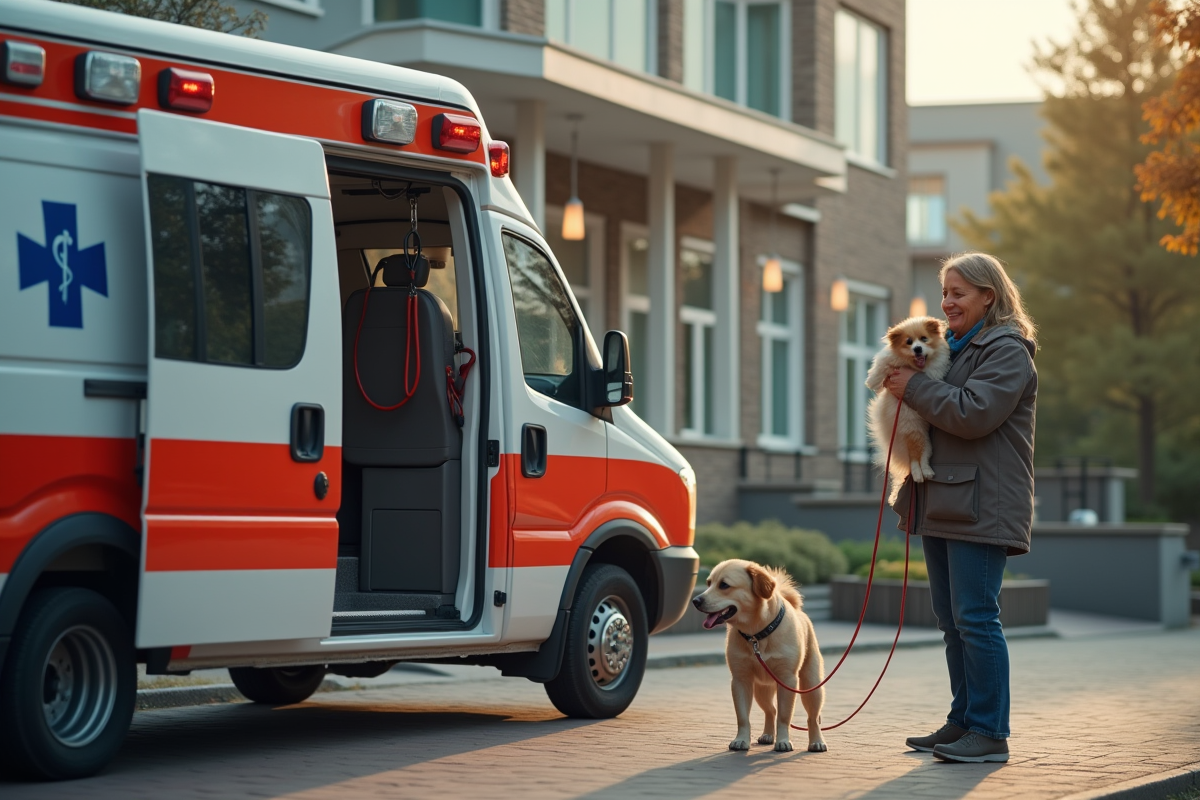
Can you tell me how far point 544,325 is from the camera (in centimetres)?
892

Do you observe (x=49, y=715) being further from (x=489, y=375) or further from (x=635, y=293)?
(x=635, y=293)

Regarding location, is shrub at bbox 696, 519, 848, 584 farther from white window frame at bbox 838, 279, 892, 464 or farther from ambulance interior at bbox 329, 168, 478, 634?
ambulance interior at bbox 329, 168, 478, 634

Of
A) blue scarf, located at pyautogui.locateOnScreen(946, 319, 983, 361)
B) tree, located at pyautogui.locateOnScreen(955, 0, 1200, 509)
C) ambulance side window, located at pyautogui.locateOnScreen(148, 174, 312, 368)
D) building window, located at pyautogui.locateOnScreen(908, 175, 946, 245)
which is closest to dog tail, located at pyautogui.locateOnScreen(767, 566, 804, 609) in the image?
blue scarf, located at pyautogui.locateOnScreen(946, 319, 983, 361)

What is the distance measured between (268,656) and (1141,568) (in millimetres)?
15918

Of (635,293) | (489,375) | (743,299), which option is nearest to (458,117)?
(489,375)

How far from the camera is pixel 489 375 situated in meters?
8.47

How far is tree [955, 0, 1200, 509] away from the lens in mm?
31344

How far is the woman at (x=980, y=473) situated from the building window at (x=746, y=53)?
17.1m

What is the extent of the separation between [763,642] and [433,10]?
42.5ft

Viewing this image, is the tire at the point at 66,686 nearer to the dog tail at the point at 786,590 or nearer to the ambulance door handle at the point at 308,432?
the ambulance door handle at the point at 308,432

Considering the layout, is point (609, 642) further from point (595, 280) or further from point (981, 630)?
point (595, 280)

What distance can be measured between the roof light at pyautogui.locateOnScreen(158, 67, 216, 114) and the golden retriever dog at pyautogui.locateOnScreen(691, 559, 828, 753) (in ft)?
9.77

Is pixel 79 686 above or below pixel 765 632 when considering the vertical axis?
below

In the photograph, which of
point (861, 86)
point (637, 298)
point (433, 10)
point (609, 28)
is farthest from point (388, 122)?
point (861, 86)
